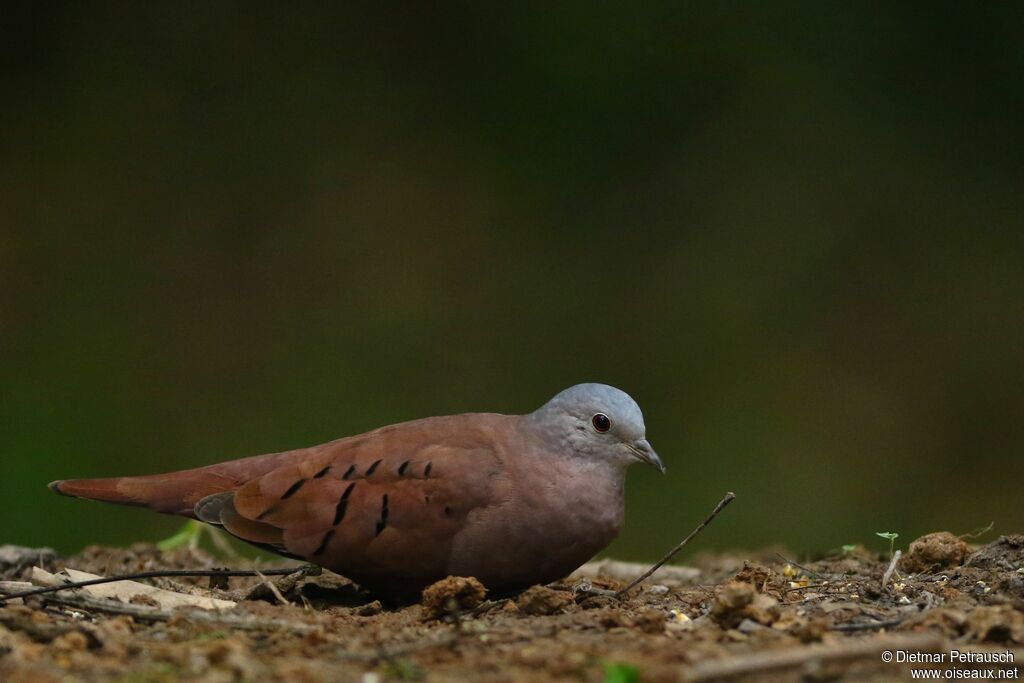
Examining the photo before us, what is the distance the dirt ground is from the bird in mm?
145

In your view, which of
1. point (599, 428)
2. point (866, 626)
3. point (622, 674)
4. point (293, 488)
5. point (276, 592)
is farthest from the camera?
point (599, 428)

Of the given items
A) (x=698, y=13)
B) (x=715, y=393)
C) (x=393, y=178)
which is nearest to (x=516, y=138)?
(x=393, y=178)

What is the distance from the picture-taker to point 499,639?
3188 mm

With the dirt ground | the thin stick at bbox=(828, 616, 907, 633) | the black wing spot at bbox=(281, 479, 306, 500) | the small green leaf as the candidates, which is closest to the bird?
the black wing spot at bbox=(281, 479, 306, 500)

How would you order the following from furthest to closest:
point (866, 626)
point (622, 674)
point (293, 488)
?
point (293, 488)
point (866, 626)
point (622, 674)

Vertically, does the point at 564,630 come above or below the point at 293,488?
below

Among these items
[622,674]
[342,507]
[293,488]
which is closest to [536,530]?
[342,507]

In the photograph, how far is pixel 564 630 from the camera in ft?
11.0

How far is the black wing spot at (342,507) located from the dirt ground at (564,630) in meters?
0.27

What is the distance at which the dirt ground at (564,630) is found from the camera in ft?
9.19

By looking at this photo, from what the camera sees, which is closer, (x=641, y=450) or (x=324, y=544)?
(x=324, y=544)

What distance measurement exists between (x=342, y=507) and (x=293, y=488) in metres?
0.19

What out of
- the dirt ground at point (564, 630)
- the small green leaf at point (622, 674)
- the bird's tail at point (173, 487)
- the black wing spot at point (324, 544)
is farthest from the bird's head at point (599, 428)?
the small green leaf at point (622, 674)

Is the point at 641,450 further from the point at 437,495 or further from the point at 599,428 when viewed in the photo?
the point at 437,495
